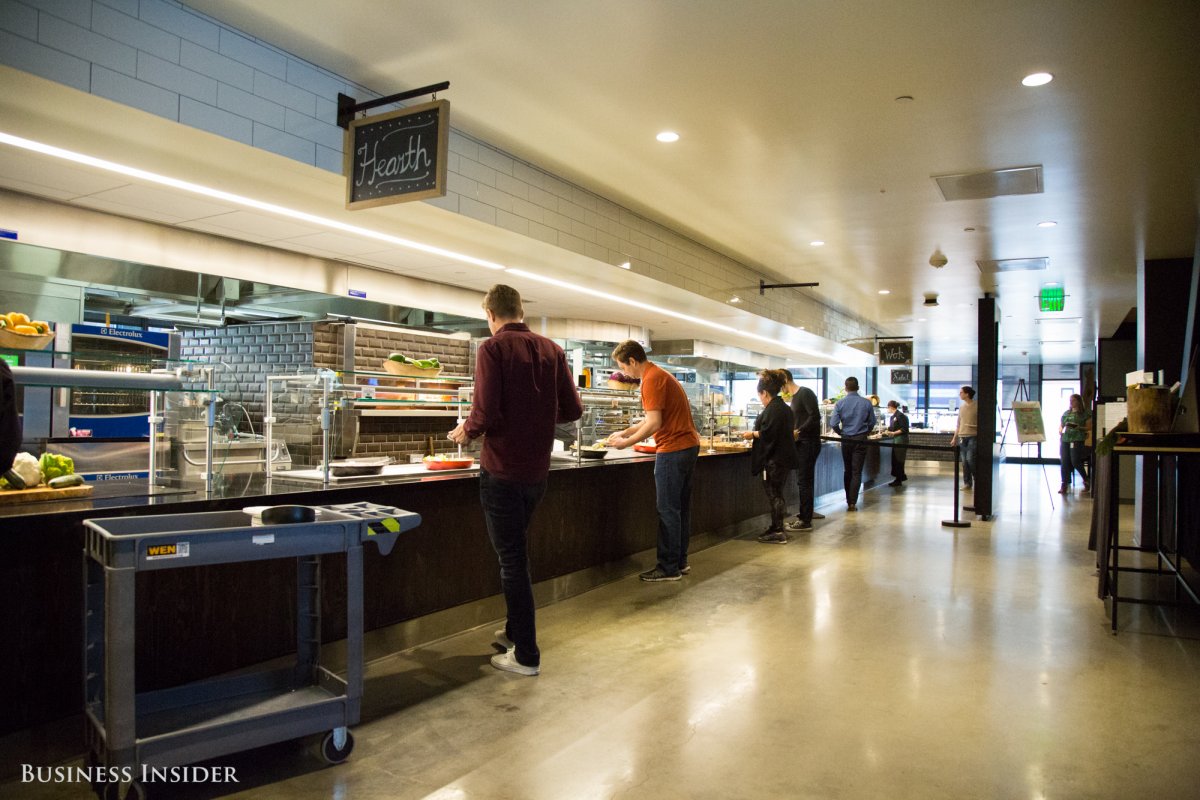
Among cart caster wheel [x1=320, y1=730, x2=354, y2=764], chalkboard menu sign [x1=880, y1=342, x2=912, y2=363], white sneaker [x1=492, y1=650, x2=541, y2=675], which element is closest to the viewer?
cart caster wheel [x1=320, y1=730, x2=354, y2=764]

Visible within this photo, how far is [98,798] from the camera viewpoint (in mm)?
2561

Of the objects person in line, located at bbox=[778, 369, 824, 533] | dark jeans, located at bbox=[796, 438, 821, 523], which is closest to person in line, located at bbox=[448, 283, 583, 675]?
person in line, located at bbox=[778, 369, 824, 533]

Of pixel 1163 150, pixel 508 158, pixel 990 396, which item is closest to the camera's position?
pixel 1163 150

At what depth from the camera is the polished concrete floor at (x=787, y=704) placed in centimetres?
277

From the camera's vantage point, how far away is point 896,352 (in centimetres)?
1650

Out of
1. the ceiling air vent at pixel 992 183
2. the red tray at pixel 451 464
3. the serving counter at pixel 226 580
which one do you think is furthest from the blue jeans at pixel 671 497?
the ceiling air vent at pixel 992 183

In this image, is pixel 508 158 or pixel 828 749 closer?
pixel 828 749

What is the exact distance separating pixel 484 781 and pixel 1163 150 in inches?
231

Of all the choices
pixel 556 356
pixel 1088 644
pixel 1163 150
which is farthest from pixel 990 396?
pixel 556 356

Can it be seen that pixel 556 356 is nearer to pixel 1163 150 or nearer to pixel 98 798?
pixel 98 798

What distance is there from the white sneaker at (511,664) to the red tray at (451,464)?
1.21 meters

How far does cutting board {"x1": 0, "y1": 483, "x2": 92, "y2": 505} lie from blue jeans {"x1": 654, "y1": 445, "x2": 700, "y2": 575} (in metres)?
3.68

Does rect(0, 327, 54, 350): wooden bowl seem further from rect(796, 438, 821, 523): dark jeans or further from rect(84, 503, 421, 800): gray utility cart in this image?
rect(796, 438, 821, 523): dark jeans

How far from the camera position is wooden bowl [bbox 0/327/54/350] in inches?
117
